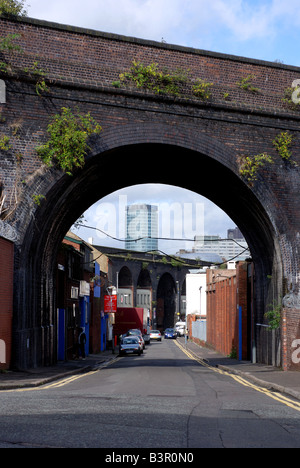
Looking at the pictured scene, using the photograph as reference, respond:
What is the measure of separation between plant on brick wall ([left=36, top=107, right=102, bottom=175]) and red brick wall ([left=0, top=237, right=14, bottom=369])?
336cm

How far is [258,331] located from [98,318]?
24866 millimetres

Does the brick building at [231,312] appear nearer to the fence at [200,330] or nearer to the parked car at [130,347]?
the parked car at [130,347]

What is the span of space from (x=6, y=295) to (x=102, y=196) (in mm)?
9926

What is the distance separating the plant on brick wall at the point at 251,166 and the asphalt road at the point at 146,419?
10.3 meters

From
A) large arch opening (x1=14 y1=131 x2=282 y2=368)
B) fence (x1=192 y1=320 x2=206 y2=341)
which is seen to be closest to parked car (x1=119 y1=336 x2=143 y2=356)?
large arch opening (x1=14 y1=131 x2=282 y2=368)

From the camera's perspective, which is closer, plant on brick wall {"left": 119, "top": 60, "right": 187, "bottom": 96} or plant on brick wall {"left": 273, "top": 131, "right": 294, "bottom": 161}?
plant on brick wall {"left": 119, "top": 60, "right": 187, "bottom": 96}

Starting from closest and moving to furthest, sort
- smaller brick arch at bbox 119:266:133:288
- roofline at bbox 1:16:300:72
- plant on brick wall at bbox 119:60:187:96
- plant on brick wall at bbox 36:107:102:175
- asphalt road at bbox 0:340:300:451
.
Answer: asphalt road at bbox 0:340:300:451, plant on brick wall at bbox 36:107:102:175, roofline at bbox 1:16:300:72, plant on brick wall at bbox 119:60:187:96, smaller brick arch at bbox 119:266:133:288

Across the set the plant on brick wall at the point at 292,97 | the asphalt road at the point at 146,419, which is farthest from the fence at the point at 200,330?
the asphalt road at the point at 146,419

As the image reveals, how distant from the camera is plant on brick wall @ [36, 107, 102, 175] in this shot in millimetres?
22094

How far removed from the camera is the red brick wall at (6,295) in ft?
65.8

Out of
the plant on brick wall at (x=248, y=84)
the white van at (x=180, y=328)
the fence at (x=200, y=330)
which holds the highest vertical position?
the plant on brick wall at (x=248, y=84)

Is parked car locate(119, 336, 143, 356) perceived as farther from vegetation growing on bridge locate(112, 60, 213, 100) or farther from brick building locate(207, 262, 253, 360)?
vegetation growing on bridge locate(112, 60, 213, 100)

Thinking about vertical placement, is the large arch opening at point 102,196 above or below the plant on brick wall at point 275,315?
above
